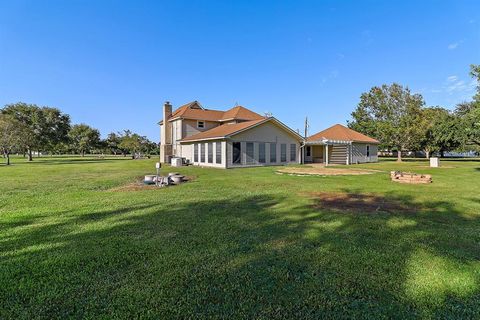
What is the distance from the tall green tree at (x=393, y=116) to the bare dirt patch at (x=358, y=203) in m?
Answer: 28.8

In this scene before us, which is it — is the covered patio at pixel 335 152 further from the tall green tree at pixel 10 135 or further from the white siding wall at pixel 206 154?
the tall green tree at pixel 10 135

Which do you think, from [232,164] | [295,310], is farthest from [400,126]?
[295,310]

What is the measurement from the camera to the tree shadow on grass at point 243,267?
105 inches

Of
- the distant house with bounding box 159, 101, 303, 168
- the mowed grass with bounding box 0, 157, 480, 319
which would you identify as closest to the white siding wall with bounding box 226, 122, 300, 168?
the distant house with bounding box 159, 101, 303, 168

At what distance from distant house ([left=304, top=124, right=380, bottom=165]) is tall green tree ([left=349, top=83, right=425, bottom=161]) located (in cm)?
279

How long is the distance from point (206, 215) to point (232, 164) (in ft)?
A: 49.7

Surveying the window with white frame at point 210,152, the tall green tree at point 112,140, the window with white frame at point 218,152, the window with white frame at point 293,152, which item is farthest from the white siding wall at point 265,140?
the tall green tree at point 112,140

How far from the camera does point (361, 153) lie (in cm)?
3072

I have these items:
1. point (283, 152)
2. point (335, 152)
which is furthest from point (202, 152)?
point (335, 152)

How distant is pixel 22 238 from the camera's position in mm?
4625

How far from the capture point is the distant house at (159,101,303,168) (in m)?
21.5

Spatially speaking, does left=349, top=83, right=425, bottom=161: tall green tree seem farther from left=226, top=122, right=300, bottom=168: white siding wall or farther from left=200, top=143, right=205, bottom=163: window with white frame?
left=200, top=143, right=205, bottom=163: window with white frame

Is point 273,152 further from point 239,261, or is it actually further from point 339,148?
point 239,261

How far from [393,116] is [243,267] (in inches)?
1512
